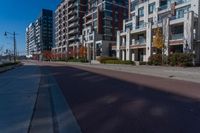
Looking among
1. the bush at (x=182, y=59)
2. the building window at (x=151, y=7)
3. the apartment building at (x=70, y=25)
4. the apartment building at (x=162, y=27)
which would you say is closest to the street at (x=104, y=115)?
the bush at (x=182, y=59)

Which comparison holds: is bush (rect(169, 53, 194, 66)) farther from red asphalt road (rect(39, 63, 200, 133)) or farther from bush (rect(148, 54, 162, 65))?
red asphalt road (rect(39, 63, 200, 133))

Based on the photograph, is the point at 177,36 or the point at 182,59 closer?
the point at 182,59

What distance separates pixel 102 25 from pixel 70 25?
24.2 metres

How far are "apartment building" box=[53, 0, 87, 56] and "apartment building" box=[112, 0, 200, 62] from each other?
37126 millimetres

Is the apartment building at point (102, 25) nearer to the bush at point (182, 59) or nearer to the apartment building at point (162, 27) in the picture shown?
the apartment building at point (162, 27)

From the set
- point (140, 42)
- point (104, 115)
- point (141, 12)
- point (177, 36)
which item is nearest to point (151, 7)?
point (141, 12)

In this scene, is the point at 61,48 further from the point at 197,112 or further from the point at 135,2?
the point at 197,112

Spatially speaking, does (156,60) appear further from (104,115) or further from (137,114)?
(104,115)

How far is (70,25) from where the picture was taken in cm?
10650

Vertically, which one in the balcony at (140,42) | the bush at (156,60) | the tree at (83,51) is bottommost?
the bush at (156,60)

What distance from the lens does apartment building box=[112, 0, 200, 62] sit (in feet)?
133

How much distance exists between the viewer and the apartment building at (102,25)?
8156 centimetres

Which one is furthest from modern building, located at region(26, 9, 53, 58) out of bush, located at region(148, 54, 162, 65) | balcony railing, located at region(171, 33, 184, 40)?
bush, located at region(148, 54, 162, 65)

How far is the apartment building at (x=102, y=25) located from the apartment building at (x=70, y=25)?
8521 millimetres
